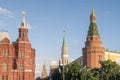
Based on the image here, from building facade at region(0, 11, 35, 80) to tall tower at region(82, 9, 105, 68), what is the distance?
175 feet

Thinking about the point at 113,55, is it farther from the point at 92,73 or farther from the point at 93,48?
the point at 92,73

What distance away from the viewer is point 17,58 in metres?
113

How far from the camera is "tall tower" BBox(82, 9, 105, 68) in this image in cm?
16377

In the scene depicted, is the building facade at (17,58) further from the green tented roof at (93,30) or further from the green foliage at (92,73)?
the green tented roof at (93,30)

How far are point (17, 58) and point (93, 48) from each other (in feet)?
197

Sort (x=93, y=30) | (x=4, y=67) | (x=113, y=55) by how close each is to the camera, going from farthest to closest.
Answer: (x=113, y=55) → (x=93, y=30) → (x=4, y=67)

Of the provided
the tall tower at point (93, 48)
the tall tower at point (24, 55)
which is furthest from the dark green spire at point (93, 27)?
the tall tower at point (24, 55)

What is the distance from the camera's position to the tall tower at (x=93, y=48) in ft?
537

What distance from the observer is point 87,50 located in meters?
166

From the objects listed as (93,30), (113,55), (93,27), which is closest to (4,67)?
(93,27)

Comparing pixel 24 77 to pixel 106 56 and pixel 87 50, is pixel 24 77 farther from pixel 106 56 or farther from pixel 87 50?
pixel 106 56

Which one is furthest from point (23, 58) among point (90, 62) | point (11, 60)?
point (90, 62)

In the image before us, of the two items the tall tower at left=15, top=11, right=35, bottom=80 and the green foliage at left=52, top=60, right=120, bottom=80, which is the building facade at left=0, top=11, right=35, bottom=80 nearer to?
the tall tower at left=15, top=11, right=35, bottom=80

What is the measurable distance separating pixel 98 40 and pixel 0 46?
211 ft
